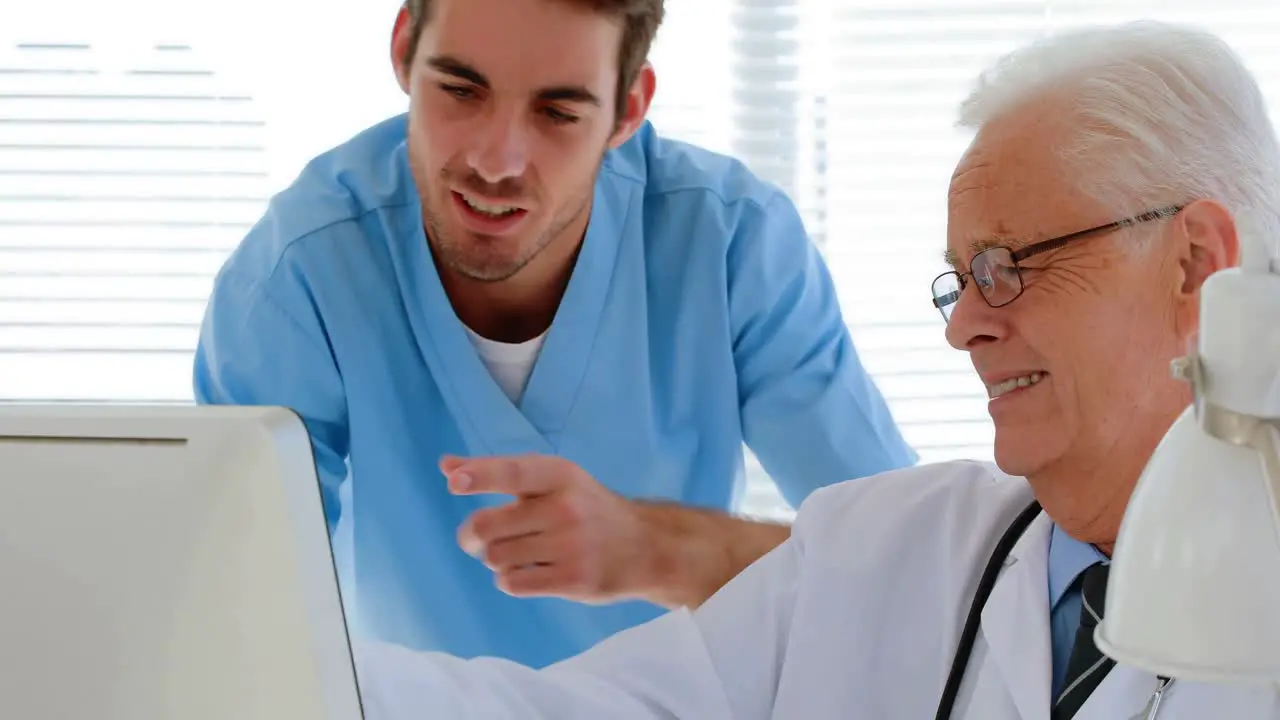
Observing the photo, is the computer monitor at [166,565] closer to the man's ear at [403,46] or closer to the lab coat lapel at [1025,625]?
the lab coat lapel at [1025,625]

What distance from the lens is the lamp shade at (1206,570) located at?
566 mm

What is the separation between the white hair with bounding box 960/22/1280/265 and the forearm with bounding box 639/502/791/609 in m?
0.68

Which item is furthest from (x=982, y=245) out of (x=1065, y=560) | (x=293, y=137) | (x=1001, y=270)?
(x=293, y=137)

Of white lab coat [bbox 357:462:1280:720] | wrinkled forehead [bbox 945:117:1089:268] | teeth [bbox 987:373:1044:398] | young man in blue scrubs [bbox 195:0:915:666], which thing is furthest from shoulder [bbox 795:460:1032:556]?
young man in blue scrubs [bbox 195:0:915:666]

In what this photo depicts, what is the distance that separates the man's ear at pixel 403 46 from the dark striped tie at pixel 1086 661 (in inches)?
46.3

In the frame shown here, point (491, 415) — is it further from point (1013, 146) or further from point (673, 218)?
point (1013, 146)

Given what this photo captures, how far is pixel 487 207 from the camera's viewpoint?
1.89 meters

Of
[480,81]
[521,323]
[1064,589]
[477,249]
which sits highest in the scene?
[480,81]

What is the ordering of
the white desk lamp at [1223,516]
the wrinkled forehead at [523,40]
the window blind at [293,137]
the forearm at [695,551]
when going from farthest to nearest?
the window blind at [293,137], the wrinkled forehead at [523,40], the forearm at [695,551], the white desk lamp at [1223,516]

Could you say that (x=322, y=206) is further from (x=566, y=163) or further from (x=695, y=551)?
(x=695, y=551)

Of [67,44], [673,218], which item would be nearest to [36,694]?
[673,218]

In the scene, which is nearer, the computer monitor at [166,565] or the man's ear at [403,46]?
the computer monitor at [166,565]

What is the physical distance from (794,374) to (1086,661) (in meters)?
0.89

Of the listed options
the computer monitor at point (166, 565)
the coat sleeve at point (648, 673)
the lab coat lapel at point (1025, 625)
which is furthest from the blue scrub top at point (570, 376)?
the computer monitor at point (166, 565)
